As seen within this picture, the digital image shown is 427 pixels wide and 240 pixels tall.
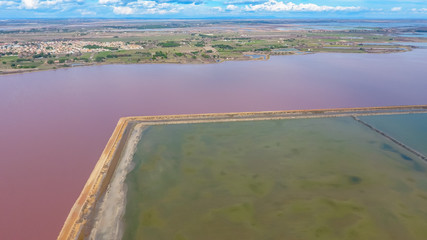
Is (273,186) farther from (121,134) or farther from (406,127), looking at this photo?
(406,127)

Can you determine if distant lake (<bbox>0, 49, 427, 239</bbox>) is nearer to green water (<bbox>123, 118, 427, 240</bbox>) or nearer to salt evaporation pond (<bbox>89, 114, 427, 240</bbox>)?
salt evaporation pond (<bbox>89, 114, 427, 240</bbox>)

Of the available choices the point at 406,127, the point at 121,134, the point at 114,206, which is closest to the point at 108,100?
the point at 121,134

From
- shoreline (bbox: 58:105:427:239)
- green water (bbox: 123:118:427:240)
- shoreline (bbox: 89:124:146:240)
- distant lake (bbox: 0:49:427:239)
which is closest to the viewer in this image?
shoreline (bbox: 89:124:146:240)

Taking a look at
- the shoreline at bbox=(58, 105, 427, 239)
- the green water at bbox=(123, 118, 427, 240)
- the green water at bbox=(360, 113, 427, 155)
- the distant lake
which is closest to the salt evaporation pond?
the green water at bbox=(123, 118, 427, 240)

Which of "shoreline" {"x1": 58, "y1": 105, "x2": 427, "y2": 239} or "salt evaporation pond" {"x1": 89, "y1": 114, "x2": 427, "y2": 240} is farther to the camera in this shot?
"shoreline" {"x1": 58, "y1": 105, "x2": 427, "y2": 239}

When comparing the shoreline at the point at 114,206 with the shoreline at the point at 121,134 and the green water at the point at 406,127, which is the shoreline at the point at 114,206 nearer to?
the shoreline at the point at 121,134

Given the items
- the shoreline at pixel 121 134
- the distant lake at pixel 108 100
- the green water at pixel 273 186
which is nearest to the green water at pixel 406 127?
the shoreline at pixel 121 134

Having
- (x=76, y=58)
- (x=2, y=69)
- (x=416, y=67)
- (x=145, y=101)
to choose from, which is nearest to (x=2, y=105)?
(x=145, y=101)
